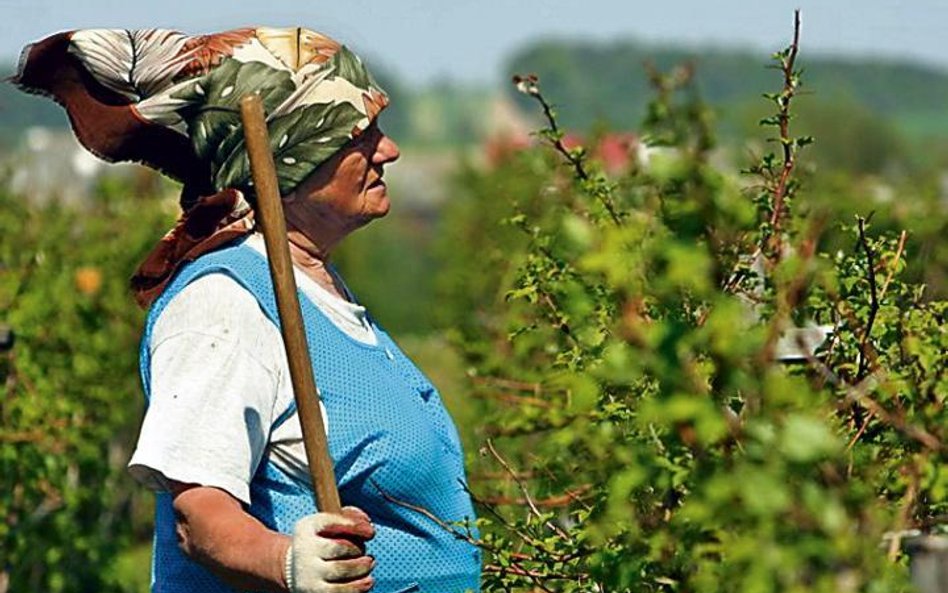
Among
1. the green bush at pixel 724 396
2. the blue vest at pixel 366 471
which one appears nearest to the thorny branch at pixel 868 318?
the green bush at pixel 724 396

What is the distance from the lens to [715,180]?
1891 mm

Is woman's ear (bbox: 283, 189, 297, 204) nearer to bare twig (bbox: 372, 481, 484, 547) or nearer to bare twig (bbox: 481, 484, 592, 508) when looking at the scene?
bare twig (bbox: 372, 481, 484, 547)

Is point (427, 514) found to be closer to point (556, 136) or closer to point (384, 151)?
point (384, 151)

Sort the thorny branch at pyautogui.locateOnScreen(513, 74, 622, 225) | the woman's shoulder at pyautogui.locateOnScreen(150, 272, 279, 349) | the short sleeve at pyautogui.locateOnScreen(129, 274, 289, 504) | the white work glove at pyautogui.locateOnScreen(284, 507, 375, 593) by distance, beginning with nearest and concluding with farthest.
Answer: the white work glove at pyautogui.locateOnScreen(284, 507, 375, 593) < the short sleeve at pyautogui.locateOnScreen(129, 274, 289, 504) < the woman's shoulder at pyautogui.locateOnScreen(150, 272, 279, 349) < the thorny branch at pyautogui.locateOnScreen(513, 74, 622, 225)

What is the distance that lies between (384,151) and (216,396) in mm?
661

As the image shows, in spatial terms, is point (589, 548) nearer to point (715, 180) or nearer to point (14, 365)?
point (715, 180)

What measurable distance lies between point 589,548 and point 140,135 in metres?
1.13

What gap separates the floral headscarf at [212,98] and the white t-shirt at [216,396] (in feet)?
0.68

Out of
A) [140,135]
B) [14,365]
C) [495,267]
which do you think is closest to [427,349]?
[495,267]

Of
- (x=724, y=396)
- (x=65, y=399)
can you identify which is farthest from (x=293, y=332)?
(x=65, y=399)

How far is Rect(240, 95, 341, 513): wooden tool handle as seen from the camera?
2.92 m

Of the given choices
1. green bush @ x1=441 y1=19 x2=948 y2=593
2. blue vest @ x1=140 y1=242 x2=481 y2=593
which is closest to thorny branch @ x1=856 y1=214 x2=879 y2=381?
green bush @ x1=441 y1=19 x2=948 y2=593

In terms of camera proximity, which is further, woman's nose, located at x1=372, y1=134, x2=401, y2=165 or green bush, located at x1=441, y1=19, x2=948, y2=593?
woman's nose, located at x1=372, y1=134, x2=401, y2=165

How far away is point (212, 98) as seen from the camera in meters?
3.32
